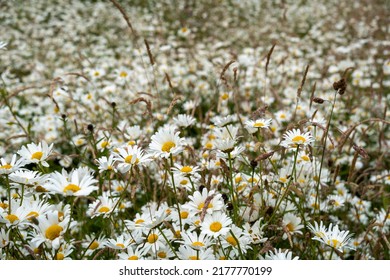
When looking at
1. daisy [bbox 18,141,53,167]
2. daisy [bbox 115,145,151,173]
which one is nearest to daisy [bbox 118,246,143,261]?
daisy [bbox 115,145,151,173]

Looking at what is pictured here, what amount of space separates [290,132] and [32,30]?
5.85m

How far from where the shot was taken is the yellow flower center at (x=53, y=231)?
4.13ft

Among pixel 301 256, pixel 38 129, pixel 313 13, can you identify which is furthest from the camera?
pixel 313 13

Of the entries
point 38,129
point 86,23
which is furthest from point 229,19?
point 38,129

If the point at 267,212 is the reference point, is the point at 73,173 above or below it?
above

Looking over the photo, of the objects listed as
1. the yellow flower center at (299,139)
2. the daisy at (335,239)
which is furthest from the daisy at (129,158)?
the daisy at (335,239)

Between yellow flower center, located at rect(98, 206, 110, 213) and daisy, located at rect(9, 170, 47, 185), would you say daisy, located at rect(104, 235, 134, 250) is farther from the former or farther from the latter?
daisy, located at rect(9, 170, 47, 185)

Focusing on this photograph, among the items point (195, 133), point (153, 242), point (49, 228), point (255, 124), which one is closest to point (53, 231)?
point (49, 228)

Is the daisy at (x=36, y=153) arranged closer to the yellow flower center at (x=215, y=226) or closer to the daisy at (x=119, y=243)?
the daisy at (x=119, y=243)

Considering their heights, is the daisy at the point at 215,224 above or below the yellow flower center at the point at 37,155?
below

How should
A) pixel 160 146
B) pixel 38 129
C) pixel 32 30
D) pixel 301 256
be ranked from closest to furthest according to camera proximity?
pixel 160 146 < pixel 301 256 < pixel 38 129 < pixel 32 30

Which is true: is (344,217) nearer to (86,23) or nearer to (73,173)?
(73,173)
